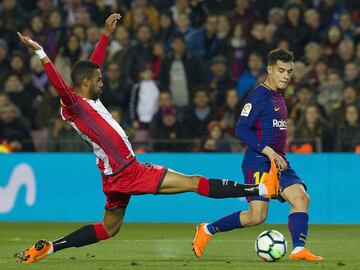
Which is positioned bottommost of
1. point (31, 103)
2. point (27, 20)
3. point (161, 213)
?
point (161, 213)

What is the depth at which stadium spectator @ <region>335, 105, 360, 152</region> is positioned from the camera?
623 inches

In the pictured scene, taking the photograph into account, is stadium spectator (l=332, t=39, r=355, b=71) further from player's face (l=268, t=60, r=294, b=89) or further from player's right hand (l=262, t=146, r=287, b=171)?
player's right hand (l=262, t=146, r=287, b=171)

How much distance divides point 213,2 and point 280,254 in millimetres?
9819

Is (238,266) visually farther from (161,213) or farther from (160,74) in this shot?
(160,74)

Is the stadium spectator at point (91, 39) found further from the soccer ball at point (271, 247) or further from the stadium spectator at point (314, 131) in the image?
the soccer ball at point (271, 247)

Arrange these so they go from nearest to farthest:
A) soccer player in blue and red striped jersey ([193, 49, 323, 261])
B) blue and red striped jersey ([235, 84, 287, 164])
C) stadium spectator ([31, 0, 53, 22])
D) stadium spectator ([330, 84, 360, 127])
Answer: soccer player in blue and red striped jersey ([193, 49, 323, 261]), blue and red striped jersey ([235, 84, 287, 164]), stadium spectator ([330, 84, 360, 127]), stadium spectator ([31, 0, 53, 22])

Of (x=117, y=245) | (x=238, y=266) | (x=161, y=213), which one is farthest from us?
(x=161, y=213)

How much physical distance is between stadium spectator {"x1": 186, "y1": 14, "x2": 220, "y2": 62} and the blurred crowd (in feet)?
0.05

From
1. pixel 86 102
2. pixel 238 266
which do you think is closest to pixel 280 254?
pixel 238 266

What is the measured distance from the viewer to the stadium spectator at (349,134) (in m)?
15.8

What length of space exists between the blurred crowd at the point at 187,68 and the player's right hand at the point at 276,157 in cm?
585

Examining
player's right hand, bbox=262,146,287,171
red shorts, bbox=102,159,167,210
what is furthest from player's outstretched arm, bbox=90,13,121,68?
player's right hand, bbox=262,146,287,171

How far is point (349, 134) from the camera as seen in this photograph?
15.8 metres

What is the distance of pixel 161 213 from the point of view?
51.7 ft
